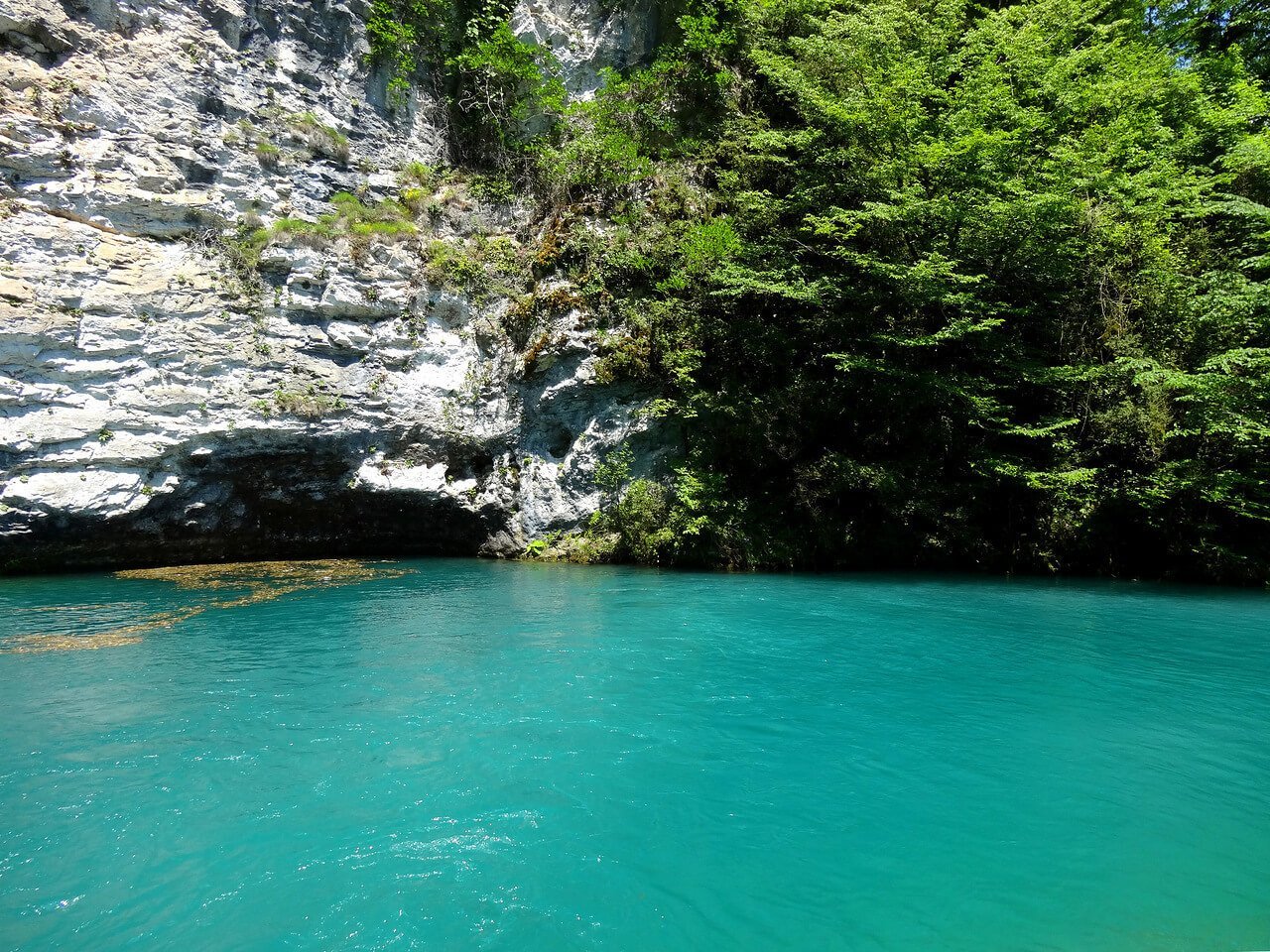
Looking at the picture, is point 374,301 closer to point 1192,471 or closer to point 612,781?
point 612,781

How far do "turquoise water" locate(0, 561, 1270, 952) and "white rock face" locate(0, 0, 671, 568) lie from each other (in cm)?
694

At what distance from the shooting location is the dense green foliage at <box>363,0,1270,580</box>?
13.3 meters

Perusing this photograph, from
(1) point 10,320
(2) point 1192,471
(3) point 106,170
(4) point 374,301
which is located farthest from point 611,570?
(3) point 106,170

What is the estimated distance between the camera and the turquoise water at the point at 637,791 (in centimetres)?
312

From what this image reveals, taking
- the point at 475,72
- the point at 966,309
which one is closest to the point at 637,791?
the point at 966,309

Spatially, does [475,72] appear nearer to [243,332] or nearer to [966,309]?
[243,332]

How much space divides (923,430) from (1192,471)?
187 inches

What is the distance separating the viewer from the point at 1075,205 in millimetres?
13188

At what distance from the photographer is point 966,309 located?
14.5 metres

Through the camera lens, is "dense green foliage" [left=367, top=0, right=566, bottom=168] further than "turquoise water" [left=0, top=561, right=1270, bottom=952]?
Yes

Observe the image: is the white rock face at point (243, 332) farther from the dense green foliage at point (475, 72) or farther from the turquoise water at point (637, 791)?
the turquoise water at point (637, 791)

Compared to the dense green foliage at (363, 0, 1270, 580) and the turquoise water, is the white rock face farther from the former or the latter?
the turquoise water

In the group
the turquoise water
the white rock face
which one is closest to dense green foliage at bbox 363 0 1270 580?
the white rock face

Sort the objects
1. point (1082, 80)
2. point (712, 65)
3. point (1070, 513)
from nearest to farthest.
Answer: point (1070, 513), point (1082, 80), point (712, 65)
